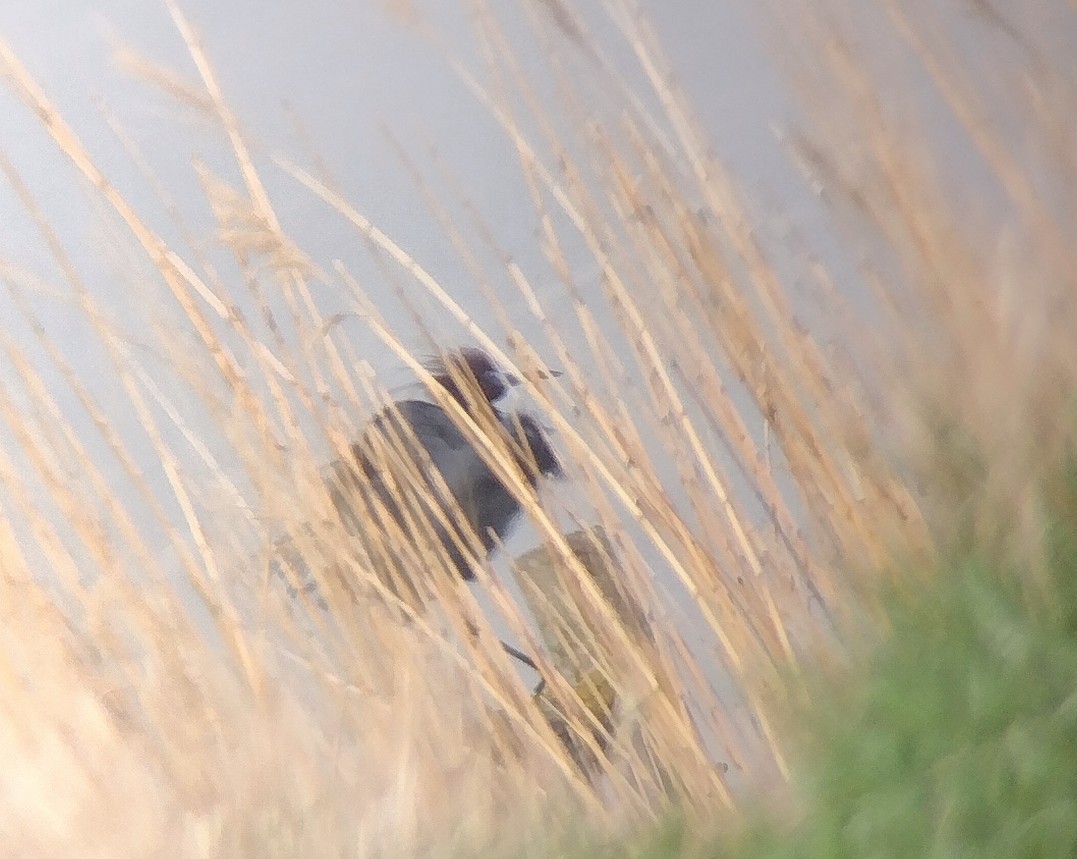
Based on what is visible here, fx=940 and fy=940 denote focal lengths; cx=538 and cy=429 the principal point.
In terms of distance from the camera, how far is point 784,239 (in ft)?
2.88

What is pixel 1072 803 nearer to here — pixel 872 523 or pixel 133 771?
pixel 872 523

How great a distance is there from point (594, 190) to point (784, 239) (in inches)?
7.3

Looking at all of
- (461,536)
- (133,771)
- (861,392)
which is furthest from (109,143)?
(861,392)

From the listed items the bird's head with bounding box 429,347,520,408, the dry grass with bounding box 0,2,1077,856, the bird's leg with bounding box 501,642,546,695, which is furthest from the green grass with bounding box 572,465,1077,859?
the bird's head with bounding box 429,347,520,408

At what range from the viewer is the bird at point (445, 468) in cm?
94

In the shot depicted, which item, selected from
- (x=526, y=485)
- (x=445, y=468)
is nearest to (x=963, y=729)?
(x=526, y=485)

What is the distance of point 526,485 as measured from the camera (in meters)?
0.91

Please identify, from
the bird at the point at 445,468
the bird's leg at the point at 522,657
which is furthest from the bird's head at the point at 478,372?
the bird's leg at the point at 522,657

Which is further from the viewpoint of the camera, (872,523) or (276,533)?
(276,533)

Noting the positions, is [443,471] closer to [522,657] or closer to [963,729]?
[522,657]

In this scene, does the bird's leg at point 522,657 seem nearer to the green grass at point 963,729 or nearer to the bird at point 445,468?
the bird at point 445,468

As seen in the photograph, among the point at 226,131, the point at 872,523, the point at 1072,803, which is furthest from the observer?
the point at 226,131

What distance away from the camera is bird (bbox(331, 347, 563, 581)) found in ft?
3.10

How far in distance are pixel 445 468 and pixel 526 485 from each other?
11 centimetres
